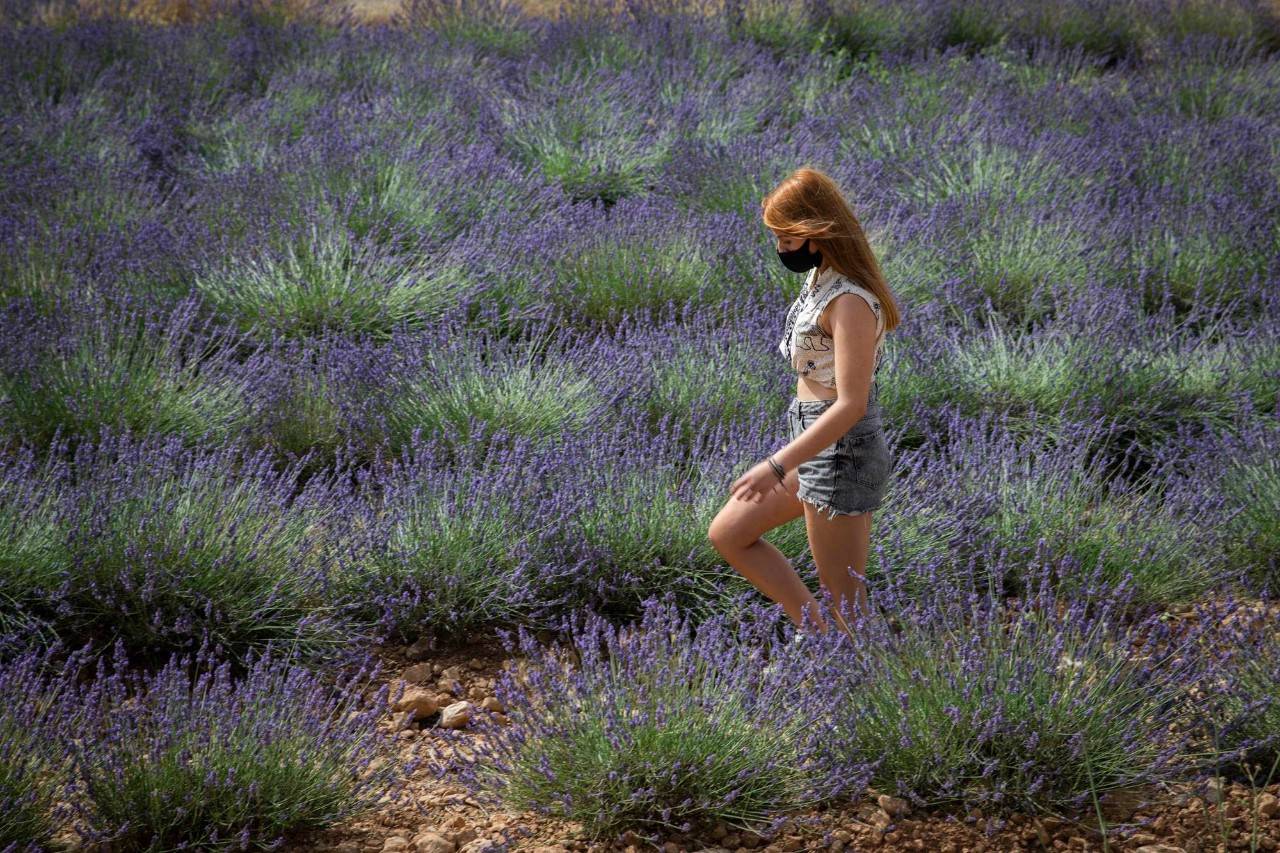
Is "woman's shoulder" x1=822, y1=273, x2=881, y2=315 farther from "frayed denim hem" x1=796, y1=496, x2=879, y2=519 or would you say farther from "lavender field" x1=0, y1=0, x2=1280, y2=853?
"lavender field" x1=0, y1=0, x2=1280, y2=853

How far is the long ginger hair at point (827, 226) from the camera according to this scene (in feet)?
8.73

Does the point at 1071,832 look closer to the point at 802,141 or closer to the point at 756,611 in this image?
the point at 756,611

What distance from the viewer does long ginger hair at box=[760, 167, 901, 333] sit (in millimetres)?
2660

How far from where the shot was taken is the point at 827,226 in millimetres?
2650

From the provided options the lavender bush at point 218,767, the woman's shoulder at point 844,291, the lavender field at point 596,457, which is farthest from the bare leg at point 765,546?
the lavender bush at point 218,767

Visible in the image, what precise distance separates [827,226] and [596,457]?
Answer: 125 centimetres

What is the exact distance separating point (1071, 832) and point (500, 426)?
2.29 metres

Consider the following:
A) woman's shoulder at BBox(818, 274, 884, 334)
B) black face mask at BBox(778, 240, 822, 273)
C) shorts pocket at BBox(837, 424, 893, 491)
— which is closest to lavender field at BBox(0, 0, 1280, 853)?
shorts pocket at BBox(837, 424, 893, 491)

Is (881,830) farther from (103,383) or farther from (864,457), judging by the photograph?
(103,383)

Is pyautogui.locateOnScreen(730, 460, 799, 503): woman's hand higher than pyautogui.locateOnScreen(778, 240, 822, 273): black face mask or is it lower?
lower

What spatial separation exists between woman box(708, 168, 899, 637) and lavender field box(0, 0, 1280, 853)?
146mm

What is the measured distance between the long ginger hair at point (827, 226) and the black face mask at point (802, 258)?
27mm

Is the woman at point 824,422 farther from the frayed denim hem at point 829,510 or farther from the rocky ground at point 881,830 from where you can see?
the rocky ground at point 881,830

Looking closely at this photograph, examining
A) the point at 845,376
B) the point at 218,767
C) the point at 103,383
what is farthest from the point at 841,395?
the point at 103,383
